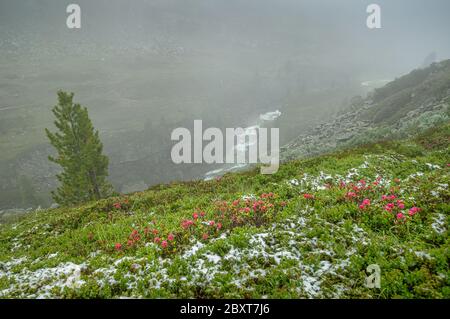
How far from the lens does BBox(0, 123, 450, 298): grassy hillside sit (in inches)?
303

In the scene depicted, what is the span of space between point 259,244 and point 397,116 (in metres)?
39.4

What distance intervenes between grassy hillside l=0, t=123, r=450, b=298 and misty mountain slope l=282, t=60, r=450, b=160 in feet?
50.3

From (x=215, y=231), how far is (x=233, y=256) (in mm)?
2017

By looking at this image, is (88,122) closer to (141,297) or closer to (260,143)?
(141,297)

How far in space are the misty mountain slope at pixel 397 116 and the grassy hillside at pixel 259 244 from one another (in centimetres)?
1534

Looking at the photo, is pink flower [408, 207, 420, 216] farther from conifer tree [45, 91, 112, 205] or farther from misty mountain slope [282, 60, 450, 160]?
conifer tree [45, 91, 112, 205]

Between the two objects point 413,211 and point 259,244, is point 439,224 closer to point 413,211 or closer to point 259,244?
point 413,211

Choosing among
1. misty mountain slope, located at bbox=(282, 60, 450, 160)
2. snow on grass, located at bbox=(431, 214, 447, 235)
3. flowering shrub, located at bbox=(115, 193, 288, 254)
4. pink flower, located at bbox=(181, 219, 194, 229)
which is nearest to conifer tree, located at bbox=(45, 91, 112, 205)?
flowering shrub, located at bbox=(115, 193, 288, 254)

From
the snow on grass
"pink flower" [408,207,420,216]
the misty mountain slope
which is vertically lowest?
the snow on grass

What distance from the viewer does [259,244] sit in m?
9.61

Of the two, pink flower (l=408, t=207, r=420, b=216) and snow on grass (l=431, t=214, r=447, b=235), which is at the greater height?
pink flower (l=408, t=207, r=420, b=216)

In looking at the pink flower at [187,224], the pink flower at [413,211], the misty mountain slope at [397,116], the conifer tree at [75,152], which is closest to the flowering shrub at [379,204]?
the pink flower at [413,211]

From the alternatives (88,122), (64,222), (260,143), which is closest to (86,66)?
(260,143)

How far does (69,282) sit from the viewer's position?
8570mm
